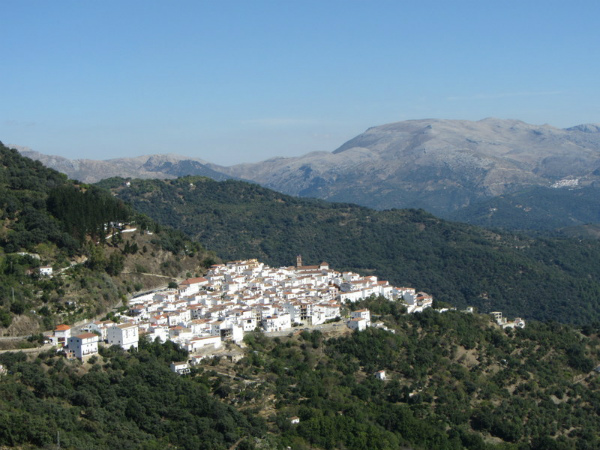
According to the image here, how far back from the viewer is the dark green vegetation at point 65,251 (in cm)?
4175

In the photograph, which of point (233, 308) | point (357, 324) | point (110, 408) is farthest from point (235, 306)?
point (110, 408)

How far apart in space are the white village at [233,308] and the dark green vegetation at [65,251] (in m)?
2.34

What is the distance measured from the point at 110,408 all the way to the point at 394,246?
256ft

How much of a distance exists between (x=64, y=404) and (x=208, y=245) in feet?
218

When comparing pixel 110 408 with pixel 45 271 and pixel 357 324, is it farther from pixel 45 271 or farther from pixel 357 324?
→ pixel 357 324

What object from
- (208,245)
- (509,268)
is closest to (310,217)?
(208,245)

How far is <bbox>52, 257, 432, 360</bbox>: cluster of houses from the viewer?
3988 cm

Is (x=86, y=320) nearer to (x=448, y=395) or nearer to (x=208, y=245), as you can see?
(x=448, y=395)

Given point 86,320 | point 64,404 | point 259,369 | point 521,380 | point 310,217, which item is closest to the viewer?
point 64,404

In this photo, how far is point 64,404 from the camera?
32.6m

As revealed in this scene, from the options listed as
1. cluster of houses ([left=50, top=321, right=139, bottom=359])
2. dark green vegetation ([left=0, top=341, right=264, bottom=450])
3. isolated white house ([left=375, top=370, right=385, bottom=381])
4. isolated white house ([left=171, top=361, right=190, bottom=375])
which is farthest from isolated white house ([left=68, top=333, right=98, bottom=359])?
isolated white house ([left=375, top=370, right=385, bottom=381])

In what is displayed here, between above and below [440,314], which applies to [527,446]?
below

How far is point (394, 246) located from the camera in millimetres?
108375

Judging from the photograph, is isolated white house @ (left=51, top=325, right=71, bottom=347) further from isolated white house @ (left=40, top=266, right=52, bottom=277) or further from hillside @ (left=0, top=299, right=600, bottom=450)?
isolated white house @ (left=40, top=266, right=52, bottom=277)
